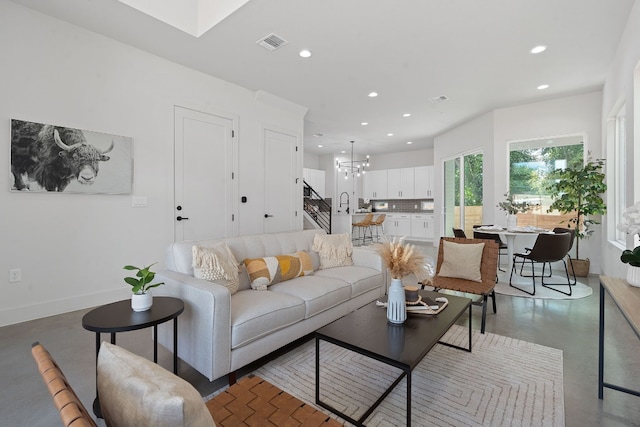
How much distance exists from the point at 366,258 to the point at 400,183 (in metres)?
7.22

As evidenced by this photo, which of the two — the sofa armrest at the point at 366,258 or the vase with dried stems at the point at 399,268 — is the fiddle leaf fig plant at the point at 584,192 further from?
the vase with dried stems at the point at 399,268

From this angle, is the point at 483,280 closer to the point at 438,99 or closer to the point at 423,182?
the point at 438,99

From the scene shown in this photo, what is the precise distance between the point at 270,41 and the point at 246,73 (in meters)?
0.94

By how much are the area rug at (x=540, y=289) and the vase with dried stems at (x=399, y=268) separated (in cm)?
270

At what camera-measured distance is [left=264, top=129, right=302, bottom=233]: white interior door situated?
5125 mm

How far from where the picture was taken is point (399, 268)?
1959 mm

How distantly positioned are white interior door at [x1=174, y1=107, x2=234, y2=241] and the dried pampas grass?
299 cm

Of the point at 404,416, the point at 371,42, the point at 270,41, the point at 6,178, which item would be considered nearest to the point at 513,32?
the point at 371,42

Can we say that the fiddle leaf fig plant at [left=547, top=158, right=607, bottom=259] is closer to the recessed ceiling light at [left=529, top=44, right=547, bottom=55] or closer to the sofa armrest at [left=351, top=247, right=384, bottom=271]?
the recessed ceiling light at [left=529, top=44, right=547, bottom=55]

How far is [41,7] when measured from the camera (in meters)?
2.94

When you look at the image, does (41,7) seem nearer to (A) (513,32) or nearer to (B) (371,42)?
(B) (371,42)

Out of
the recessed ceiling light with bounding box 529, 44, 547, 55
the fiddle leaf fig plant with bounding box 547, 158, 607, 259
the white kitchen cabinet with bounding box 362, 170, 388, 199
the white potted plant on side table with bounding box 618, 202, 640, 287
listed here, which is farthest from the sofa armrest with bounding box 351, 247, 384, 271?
the white kitchen cabinet with bounding box 362, 170, 388, 199

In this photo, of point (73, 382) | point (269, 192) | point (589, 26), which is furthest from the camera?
point (269, 192)

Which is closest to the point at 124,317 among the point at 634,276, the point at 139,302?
the point at 139,302
